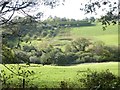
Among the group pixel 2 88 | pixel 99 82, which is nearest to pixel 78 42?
pixel 99 82

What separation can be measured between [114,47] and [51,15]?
66cm

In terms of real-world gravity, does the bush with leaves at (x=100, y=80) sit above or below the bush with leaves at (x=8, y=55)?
below

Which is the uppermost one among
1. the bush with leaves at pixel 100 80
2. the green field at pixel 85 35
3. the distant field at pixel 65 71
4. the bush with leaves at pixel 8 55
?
the green field at pixel 85 35

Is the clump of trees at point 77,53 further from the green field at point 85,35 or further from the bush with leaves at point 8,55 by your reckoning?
the bush with leaves at point 8,55

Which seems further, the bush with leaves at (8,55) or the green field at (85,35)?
the bush with leaves at (8,55)

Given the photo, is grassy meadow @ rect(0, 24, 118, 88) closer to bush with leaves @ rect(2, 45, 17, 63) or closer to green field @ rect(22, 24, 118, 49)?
green field @ rect(22, 24, 118, 49)

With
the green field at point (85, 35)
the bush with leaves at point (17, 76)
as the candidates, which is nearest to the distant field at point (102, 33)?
the green field at point (85, 35)

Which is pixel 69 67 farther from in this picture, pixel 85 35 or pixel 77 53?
pixel 85 35

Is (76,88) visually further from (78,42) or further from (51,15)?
(51,15)

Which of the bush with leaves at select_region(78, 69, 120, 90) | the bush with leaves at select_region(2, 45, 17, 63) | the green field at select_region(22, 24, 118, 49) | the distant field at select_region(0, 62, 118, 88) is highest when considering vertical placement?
the green field at select_region(22, 24, 118, 49)

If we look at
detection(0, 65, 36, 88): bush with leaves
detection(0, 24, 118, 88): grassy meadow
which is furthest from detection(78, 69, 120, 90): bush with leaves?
detection(0, 65, 36, 88): bush with leaves

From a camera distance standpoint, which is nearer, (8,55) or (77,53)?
(77,53)

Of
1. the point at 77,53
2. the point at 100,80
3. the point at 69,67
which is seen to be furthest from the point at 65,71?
the point at 100,80

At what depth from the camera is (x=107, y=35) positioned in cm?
260
